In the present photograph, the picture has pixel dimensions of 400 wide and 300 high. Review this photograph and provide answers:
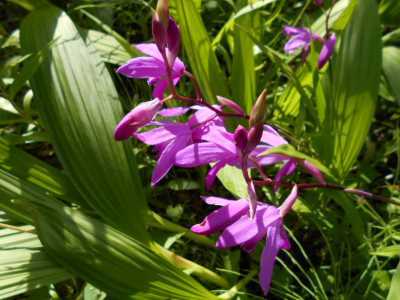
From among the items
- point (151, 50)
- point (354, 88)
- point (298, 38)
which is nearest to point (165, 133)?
point (151, 50)

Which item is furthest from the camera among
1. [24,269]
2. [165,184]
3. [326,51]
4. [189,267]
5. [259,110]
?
[165,184]

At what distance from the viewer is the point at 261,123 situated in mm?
578

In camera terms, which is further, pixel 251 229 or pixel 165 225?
pixel 165 225

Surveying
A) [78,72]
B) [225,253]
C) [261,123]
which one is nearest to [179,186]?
[225,253]

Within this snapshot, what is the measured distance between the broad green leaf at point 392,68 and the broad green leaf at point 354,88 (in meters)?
0.06

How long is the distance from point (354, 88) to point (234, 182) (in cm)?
31

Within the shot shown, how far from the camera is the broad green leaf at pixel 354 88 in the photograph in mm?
982

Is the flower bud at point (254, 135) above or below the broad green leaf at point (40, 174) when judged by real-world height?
above

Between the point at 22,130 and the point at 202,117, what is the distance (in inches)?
30.7

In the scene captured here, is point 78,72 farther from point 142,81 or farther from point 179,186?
point 179,186

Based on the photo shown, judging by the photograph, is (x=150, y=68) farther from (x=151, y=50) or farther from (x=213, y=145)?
(x=213, y=145)

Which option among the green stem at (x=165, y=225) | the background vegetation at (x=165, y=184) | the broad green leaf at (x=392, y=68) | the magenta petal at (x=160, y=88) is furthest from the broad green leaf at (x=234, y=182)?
the broad green leaf at (x=392, y=68)

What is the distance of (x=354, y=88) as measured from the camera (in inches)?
39.1

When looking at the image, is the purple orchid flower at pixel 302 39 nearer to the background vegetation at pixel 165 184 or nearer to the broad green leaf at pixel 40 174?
the background vegetation at pixel 165 184
